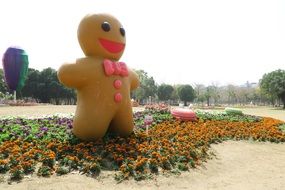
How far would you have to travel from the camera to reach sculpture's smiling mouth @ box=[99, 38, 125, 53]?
9.69 metres

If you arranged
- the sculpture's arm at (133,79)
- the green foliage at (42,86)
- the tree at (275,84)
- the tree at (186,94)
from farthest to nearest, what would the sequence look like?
the tree at (186,94), the green foliage at (42,86), the tree at (275,84), the sculpture's arm at (133,79)

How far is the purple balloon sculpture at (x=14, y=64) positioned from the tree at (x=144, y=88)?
157 feet

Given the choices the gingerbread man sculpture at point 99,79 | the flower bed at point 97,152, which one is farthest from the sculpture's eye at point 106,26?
the flower bed at point 97,152

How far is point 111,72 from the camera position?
9531mm

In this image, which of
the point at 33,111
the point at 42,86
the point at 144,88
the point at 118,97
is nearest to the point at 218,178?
the point at 118,97

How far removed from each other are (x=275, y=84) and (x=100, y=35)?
48.7 m

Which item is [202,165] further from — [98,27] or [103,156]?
[98,27]

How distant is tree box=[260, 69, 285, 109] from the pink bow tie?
47.5 metres

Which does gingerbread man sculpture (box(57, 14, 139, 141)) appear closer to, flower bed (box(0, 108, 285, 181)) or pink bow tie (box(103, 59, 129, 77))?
pink bow tie (box(103, 59, 129, 77))

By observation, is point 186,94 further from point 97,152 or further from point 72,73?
point 97,152

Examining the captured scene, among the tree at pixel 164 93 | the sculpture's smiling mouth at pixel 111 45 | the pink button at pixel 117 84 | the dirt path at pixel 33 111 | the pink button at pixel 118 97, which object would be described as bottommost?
the dirt path at pixel 33 111

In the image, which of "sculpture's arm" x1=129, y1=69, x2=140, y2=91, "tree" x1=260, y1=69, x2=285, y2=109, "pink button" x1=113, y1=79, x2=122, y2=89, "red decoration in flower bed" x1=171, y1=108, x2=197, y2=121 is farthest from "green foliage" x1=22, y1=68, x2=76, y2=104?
"pink button" x1=113, y1=79, x2=122, y2=89

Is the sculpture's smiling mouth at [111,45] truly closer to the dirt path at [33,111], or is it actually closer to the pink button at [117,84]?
the pink button at [117,84]

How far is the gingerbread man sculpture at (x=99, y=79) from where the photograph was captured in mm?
9273
